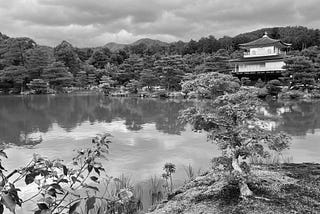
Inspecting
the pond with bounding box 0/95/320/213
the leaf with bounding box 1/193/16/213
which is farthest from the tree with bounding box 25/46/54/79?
the leaf with bounding box 1/193/16/213

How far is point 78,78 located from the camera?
32.3m

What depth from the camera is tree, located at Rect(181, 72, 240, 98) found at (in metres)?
3.39

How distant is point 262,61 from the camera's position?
27.2 metres

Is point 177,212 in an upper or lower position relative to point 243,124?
lower

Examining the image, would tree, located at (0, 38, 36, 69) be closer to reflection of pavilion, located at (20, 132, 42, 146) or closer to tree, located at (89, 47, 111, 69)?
tree, located at (89, 47, 111, 69)

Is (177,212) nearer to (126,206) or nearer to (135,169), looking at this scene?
(126,206)

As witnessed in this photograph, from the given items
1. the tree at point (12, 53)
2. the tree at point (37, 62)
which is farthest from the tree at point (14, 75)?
the tree at point (12, 53)

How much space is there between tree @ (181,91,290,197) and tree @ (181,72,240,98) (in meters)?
0.21

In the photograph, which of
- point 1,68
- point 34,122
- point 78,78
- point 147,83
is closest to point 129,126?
point 34,122

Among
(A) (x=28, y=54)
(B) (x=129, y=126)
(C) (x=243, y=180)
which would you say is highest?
(A) (x=28, y=54)

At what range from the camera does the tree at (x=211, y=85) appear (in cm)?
339

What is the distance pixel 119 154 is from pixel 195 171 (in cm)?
194

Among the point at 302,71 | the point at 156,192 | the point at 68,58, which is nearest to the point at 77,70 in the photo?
the point at 68,58

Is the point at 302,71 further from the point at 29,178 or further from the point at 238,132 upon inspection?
the point at 29,178
